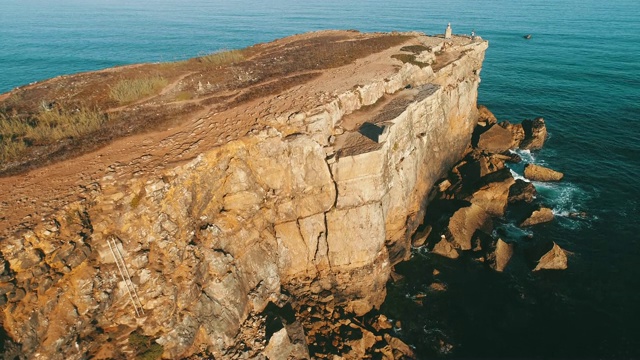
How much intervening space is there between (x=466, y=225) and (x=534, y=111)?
35.2m

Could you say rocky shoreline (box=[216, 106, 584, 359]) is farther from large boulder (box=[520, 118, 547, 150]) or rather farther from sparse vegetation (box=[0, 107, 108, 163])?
sparse vegetation (box=[0, 107, 108, 163])

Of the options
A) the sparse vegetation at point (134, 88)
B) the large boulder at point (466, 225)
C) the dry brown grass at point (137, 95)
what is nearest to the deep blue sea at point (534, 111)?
the large boulder at point (466, 225)

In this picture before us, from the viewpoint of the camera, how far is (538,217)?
33.4 metres

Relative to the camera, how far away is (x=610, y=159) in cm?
4212

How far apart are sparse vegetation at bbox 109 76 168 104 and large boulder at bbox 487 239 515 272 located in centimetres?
3206

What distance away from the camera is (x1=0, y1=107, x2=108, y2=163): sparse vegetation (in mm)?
21219

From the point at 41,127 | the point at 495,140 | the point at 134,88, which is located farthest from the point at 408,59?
the point at 41,127

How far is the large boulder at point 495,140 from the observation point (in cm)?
4388

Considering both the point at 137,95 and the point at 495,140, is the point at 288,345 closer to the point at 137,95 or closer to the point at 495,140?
the point at 137,95

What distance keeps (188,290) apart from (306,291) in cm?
914

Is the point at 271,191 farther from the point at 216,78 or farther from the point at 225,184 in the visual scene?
the point at 216,78

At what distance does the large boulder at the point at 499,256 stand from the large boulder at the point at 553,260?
7.54ft

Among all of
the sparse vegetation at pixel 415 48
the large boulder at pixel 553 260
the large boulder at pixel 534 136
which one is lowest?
the large boulder at pixel 553 260

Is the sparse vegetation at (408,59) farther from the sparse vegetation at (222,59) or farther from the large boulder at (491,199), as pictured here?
the sparse vegetation at (222,59)
